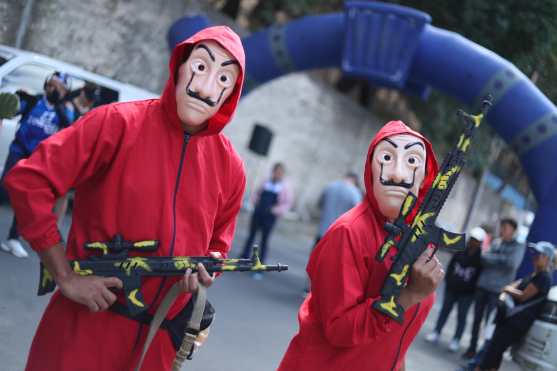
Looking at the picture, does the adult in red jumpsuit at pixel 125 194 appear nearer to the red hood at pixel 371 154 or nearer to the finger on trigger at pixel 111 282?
the finger on trigger at pixel 111 282

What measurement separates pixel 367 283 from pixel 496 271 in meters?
6.09

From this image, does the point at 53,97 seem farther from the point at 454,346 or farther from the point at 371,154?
the point at 454,346

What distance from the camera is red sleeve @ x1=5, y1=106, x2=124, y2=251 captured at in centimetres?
229

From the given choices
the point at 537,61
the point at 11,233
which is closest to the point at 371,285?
the point at 537,61

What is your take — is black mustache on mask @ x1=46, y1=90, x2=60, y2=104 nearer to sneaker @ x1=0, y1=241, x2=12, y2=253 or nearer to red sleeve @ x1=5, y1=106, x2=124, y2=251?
sneaker @ x1=0, y1=241, x2=12, y2=253

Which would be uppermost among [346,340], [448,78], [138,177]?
[448,78]

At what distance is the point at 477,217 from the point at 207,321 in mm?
23845

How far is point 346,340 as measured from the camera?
2594mm

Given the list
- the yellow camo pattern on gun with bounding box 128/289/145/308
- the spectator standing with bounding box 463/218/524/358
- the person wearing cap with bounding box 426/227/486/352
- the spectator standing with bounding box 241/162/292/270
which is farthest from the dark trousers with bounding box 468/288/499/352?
the yellow camo pattern on gun with bounding box 128/289/145/308

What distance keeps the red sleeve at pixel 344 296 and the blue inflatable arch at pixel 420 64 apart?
18.7 feet

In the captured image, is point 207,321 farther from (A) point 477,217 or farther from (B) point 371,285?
(A) point 477,217

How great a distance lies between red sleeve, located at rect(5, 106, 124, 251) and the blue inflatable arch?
20.5 ft

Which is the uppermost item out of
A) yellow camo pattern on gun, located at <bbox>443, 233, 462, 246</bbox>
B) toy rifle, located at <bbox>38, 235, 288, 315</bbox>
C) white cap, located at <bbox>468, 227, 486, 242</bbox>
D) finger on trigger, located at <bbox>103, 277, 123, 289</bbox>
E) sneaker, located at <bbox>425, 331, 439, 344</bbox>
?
yellow camo pattern on gun, located at <bbox>443, 233, 462, 246</bbox>

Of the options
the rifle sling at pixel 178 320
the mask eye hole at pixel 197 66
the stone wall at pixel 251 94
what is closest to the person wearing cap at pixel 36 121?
the stone wall at pixel 251 94
